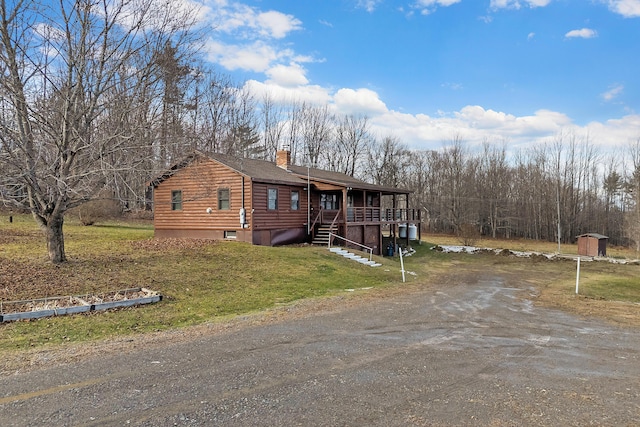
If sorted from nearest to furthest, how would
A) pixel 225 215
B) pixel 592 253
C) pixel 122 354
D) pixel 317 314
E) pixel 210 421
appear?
pixel 210 421 → pixel 122 354 → pixel 317 314 → pixel 225 215 → pixel 592 253

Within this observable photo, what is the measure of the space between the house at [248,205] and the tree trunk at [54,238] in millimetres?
6593

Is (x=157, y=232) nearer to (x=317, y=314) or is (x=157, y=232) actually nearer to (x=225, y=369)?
(x=317, y=314)

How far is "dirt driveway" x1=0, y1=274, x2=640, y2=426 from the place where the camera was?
12.3 ft

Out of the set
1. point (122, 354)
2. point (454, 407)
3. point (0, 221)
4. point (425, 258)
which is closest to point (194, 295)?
point (122, 354)

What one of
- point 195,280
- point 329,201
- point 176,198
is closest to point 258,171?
point 176,198

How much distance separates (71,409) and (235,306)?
528 centimetres

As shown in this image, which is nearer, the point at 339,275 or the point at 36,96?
the point at 36,96

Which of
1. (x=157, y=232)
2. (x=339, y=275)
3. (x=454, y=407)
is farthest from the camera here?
(x=157, y=232)

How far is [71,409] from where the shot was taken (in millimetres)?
3771

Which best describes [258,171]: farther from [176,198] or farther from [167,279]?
[167,279]

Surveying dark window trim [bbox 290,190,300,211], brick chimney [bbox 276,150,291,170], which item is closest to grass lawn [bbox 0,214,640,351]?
dark window trim [bbox 290,190,300,211]

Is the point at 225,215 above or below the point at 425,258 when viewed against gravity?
above

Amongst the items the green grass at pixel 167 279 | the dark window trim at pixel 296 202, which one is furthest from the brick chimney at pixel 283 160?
the green grass at pixel 167 279

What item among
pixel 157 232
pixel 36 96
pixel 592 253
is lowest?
pixel 592 253
